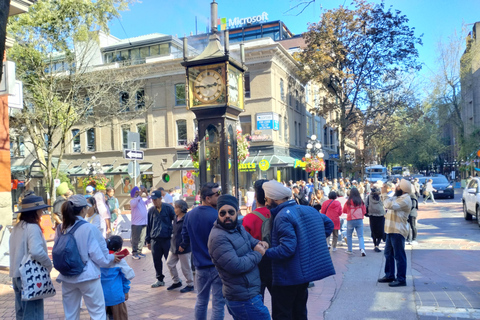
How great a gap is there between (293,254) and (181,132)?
93.5ft

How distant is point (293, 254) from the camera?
146 inches

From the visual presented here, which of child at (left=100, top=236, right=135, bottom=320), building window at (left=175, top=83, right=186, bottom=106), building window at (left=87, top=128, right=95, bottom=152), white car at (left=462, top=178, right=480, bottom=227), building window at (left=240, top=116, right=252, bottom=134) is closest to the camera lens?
child at (left=100, top=236, right=135, bottom=320)

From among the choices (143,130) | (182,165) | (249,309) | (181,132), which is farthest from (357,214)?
(143,130)

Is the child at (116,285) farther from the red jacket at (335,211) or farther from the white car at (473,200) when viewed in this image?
the white car at (473,200)

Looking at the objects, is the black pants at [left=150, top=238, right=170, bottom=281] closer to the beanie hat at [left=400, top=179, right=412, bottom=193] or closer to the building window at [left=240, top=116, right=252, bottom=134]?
the beanie hat at [left=400, top=179, right=412, bottom=193]

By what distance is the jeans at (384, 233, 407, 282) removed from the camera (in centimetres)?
655

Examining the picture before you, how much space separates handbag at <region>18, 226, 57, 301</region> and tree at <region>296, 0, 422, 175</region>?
1098 inches

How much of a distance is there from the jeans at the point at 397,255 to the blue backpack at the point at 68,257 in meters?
4.75

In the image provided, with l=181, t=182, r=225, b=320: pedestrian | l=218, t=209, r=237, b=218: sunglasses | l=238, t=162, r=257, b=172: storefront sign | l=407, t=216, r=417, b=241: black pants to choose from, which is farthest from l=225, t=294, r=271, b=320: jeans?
l=238, t=162, r=257, b=172: storefront sign

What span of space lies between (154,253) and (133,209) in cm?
340

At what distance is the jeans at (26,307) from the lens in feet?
14.3

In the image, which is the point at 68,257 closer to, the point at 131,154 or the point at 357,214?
the point at 357,214

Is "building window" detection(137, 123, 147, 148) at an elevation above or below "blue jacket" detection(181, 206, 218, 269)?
above

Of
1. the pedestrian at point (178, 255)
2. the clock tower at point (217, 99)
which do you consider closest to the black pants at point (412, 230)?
the clock tower at point (217, 99)
